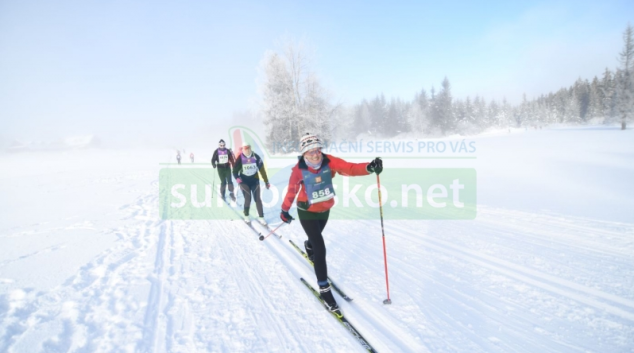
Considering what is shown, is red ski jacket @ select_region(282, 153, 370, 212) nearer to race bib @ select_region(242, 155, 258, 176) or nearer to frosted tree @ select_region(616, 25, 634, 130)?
race bib @ select_region(242, 155, 258, 176)

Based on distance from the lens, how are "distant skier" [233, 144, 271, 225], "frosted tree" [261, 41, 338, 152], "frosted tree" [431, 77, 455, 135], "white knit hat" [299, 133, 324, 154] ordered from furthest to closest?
"frosted tree" [431, 77, 455, 135], "frosted tree" [261, 41, 338, 152], "distant skier" [233, 144, 271, 225], "white knit hat" [299, 133, 324, 154]

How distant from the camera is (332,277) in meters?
4.34

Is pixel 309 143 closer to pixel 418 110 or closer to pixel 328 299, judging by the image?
pixel 328 299

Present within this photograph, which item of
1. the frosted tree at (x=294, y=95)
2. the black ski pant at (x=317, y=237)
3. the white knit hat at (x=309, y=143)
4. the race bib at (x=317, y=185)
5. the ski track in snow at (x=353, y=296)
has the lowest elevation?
the ski track in snow at (x=353, y=296)

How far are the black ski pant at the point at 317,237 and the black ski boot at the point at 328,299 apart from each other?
0.38 feet

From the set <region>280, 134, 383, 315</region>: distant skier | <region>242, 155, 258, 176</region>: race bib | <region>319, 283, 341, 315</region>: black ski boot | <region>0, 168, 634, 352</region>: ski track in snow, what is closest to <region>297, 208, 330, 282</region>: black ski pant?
<region>280, 134, 383, 315</region>: distant skier

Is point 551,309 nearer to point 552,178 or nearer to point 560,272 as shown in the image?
point 560,272

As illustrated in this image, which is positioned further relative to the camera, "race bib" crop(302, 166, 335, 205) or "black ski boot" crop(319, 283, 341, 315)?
"race bib" crop(302, 166, 335, 205)

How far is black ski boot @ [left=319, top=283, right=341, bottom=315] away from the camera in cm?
339

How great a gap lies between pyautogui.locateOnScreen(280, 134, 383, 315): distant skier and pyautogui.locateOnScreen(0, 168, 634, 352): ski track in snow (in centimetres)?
61

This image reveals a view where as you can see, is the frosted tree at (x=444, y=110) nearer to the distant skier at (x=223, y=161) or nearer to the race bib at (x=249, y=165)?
the distant skier at (x=223, y=161)

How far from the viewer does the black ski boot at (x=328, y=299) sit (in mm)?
3391

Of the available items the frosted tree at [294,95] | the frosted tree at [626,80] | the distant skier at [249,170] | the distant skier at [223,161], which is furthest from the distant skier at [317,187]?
the frosted tree at [626,80]

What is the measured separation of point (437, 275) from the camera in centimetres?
425
